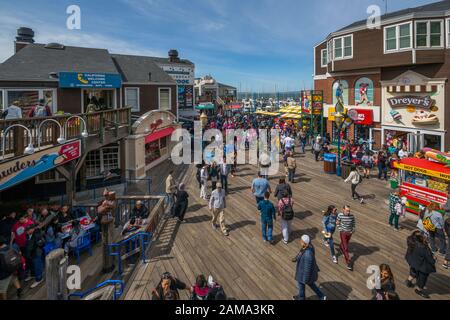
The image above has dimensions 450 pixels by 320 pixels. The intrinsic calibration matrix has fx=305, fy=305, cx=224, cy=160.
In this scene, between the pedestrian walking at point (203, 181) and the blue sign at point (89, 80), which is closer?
the pedestrian walking at point (203, 181)

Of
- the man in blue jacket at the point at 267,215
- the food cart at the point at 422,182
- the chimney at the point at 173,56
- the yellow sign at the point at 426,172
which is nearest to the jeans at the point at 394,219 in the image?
the food cart at the point at 422,182

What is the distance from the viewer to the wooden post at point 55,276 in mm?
6195

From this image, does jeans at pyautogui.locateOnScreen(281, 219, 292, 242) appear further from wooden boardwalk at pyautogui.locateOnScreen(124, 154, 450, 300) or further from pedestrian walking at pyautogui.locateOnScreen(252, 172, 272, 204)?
pedestrian walking at pyautogui.locateOnScreen(252, 172, 272, 204)

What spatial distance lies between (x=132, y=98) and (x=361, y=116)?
18.4 metres

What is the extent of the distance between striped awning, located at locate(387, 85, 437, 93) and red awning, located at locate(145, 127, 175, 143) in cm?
1702

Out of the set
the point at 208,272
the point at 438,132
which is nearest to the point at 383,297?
the point at 208,272

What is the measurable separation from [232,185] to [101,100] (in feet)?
38.3

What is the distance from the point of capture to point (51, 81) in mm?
18516

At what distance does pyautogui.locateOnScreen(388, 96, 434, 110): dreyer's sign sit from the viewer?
2016 centimetres

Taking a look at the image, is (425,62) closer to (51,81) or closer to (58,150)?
(58,150)

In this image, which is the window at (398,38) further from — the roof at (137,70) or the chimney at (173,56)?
the chimney at (173,56)

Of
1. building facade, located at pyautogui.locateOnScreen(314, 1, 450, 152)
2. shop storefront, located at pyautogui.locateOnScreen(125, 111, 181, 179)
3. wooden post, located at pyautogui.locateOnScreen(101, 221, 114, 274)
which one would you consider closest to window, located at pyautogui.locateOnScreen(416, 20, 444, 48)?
building facade, located at pyautogui.locateOnScreen(314, 1, 450, 152)

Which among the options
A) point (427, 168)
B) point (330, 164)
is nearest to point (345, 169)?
point (330, 164)

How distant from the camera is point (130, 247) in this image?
29.7 feet
